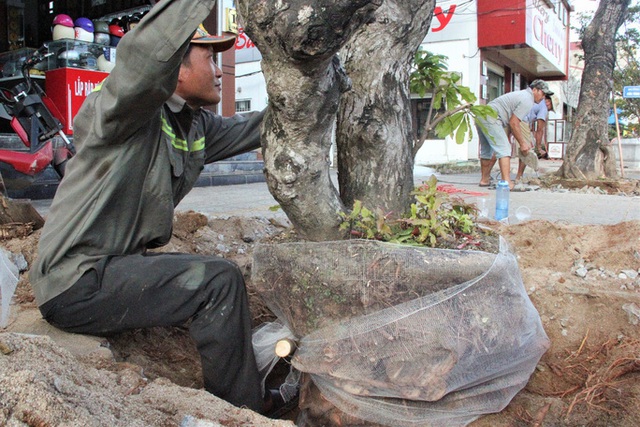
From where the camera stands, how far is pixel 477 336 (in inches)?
74.4

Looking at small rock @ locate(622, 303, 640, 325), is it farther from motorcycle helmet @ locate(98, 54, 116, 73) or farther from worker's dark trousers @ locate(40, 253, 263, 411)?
motorcycle helmet @ locate(98, 54, 116, 73)

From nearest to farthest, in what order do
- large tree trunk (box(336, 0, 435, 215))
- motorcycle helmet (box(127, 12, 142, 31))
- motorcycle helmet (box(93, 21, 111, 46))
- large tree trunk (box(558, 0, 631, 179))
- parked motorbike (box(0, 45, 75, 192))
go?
large tree trunk (box(336, 0, 435, 215)) → parked motorbike (box(0, 45, 75, 192)) → motorcycle helmet (box(93, 21, 111, 46)) → motorcycle helmet (box(127, 12, 142, 31)) → large tree trunk (box(558, 0, 631, 179))

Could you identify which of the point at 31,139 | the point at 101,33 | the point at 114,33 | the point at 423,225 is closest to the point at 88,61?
the point at 101,33

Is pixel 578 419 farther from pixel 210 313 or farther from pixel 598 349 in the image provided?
pixel 210 313

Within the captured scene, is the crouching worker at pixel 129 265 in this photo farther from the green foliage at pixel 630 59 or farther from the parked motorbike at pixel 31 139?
the green foliage at pixel 630 59

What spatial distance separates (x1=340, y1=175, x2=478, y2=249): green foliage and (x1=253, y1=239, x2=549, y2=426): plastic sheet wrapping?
0.19m

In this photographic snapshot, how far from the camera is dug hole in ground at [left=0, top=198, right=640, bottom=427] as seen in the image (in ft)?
4.32

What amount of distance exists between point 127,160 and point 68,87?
573 centimetres

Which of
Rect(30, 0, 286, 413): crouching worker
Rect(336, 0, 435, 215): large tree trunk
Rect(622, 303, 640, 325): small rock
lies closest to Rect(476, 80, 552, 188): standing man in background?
Rect(622, 303, 640, 325): small rock

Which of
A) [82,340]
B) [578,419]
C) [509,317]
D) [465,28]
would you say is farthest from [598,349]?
[465,28]

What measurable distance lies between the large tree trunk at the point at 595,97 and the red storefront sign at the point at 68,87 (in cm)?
752

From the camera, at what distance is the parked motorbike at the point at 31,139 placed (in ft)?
15.5

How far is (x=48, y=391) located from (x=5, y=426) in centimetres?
14

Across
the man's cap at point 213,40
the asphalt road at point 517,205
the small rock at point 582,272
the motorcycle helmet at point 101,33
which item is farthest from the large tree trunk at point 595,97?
the man's cap at point 213,40
